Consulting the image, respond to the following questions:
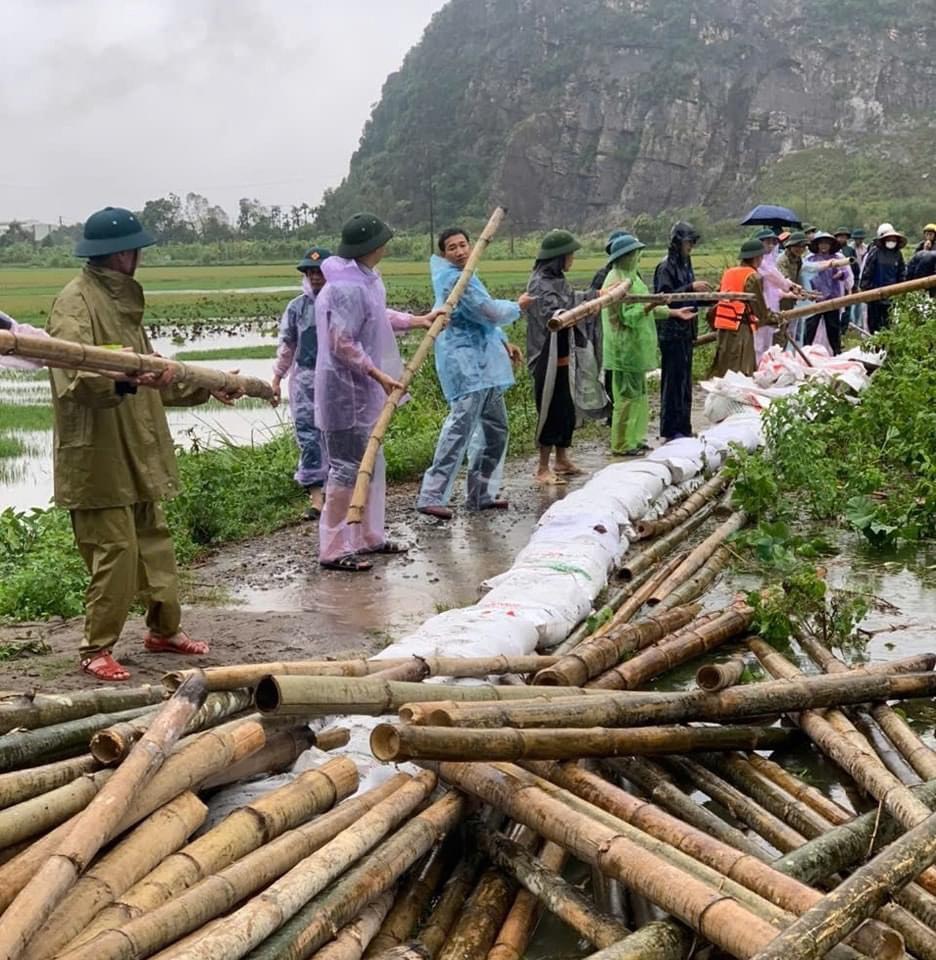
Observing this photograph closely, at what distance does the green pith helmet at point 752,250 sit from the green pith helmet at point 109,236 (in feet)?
22.2

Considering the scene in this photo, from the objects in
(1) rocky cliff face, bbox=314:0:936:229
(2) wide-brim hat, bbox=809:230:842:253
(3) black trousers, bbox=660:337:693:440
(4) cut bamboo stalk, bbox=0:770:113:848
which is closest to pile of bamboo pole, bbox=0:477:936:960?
(4) cut bamboo stalk, bbox=0:770:113:848

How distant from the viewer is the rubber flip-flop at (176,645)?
5.24m

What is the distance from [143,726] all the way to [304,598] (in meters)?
3.03

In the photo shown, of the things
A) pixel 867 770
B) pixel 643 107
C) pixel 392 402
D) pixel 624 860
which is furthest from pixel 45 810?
pixel 643 107

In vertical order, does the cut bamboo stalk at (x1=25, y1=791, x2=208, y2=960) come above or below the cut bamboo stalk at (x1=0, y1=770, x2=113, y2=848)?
below

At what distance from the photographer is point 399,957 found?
106 inches

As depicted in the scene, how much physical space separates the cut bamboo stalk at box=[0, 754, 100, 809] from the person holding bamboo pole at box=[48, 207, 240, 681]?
1772 mm

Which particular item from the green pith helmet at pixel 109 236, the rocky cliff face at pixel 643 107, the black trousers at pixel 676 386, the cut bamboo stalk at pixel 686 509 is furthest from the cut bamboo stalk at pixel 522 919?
the rocky cliff face at pixel 643 107

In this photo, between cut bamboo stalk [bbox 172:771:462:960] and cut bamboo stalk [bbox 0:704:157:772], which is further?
cut bamboo stalk [bbox 0:704:157:772]

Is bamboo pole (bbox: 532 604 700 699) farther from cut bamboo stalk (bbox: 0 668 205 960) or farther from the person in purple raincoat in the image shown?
the person in purple raincoat

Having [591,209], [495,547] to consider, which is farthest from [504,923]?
[591,209]

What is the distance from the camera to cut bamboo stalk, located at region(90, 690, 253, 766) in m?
3.08

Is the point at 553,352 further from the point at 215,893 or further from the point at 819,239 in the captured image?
the point at 819,239

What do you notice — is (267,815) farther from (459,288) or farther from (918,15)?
(918,15)
